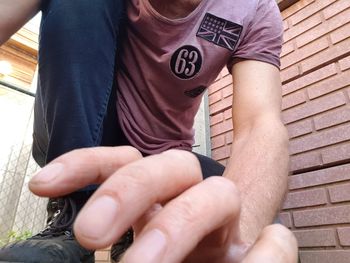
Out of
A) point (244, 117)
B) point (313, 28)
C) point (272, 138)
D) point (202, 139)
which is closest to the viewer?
point (272, 138)

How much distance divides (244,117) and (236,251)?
1.79 ft

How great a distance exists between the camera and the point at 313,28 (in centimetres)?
143

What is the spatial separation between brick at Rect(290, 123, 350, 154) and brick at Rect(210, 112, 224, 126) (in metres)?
0.45

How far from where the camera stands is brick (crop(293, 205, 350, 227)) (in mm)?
1116

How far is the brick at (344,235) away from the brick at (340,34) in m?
0.76

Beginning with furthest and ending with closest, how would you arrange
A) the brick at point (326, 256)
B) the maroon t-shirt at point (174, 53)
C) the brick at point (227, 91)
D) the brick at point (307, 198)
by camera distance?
the brick at point (227, 91) → the brick at point (307, 198) → the brick at point (326, 256) → the maroon t-shirt at point (174, 53)

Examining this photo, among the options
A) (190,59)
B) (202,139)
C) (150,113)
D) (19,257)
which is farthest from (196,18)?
(202,139)

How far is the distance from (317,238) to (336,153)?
33 centimetres

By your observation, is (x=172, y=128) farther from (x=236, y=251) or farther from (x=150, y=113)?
(x=236, y=251)

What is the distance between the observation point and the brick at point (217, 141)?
65.4 inches

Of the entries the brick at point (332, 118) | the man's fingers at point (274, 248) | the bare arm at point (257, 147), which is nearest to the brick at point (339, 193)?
the brick at point (332, 118)

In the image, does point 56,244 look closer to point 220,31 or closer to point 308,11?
point 220,31

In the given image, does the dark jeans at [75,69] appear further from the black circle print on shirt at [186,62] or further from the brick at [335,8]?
the brick at [335,8]

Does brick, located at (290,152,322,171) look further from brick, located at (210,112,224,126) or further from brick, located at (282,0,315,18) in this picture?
brick, located at (282,0,315,18)
